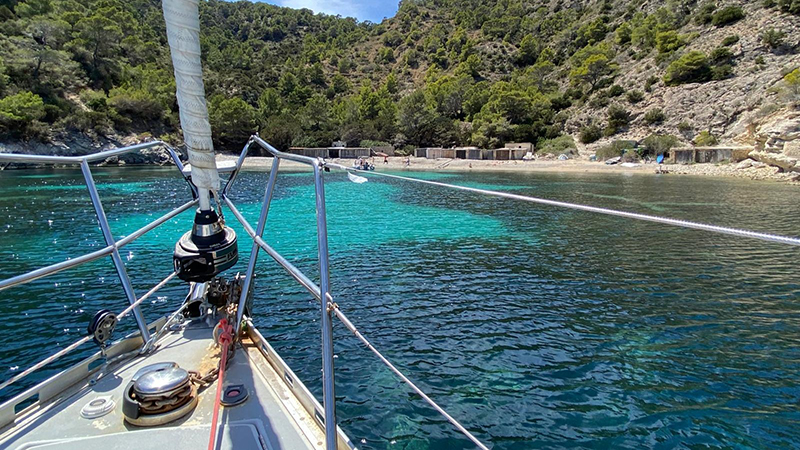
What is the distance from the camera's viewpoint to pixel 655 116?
57.6m

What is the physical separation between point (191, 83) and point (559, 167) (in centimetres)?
5488

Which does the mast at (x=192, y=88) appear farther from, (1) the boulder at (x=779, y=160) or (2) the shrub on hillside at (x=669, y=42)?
(2) the shrub on hillside at (x=669, y=42)

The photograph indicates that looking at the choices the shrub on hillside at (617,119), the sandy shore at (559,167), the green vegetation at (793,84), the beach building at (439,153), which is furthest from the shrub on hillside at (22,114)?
the green vegetation at (793,84)

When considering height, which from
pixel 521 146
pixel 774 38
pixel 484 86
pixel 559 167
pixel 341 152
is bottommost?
pixel 559 167

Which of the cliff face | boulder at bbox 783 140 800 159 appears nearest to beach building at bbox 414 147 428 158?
the cliff face

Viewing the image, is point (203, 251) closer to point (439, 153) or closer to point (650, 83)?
point (439, 153)

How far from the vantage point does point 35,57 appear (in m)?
54.3

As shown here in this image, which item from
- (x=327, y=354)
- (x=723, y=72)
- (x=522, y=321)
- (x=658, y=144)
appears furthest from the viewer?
(x=723, y=72)

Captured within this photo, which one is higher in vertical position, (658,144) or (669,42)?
(669,42)

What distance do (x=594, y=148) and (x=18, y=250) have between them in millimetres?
64889

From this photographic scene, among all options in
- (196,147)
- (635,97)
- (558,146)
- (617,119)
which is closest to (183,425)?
(196,147)

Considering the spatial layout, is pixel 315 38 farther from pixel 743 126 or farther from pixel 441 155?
pixel 743 126

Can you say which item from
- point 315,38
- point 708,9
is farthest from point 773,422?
point 315,38

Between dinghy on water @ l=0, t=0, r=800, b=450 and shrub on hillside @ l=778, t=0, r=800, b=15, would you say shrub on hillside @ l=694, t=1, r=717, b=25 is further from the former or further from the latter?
dinghy on water @ l=0, t=0, r=800, b=450
